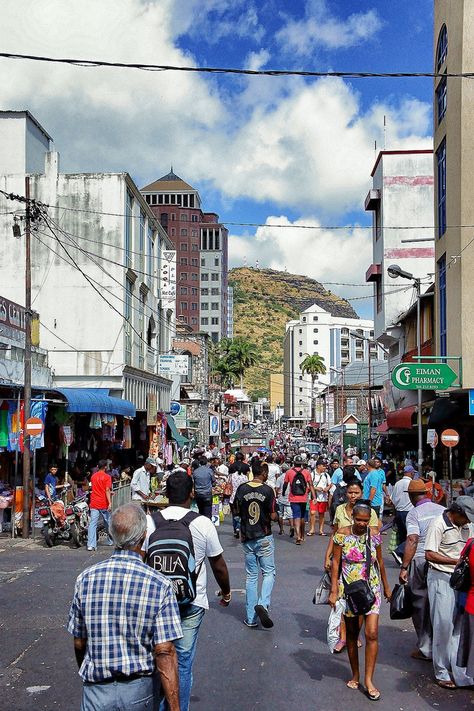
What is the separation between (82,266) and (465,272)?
1516 centimetres

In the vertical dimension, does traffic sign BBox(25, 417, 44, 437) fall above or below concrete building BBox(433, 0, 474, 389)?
below

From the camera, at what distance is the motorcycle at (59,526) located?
16.1 m

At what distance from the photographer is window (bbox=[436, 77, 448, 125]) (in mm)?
23125

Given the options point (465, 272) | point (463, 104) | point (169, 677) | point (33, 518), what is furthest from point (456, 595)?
point (463, 104)

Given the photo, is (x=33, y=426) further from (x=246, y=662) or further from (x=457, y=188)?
(x=457, y=188)

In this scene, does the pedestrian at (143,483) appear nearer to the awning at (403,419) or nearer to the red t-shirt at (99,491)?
the red t-shirt at (99,491)

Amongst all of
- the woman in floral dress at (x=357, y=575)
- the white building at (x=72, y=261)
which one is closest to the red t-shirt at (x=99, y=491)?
the woman in floral dress at (x=357, y=575)

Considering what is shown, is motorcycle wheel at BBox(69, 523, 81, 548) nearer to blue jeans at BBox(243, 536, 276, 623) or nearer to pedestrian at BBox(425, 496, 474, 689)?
blue jeans at BBox(243, 536, 276, 623)

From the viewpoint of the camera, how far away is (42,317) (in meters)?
29.5

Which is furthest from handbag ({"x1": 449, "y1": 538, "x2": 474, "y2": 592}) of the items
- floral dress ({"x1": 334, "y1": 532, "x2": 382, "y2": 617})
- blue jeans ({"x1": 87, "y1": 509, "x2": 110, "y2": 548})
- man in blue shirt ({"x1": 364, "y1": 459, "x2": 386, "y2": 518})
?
blue jeans ({"x1": 87, "y1": 509, "x2": 110, "y2": 548})

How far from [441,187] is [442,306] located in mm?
3727

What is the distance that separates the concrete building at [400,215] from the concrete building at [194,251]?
7687 cm

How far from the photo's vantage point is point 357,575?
686cm

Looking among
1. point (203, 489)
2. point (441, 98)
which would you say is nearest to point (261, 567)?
point (203, 489)
